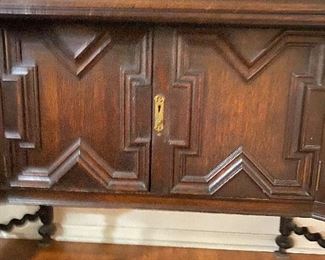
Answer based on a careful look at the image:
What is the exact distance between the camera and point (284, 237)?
1.57 metres

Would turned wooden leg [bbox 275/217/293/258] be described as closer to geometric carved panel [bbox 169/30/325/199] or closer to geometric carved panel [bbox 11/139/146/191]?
geometric carved panel [bbox 169/30/325/199]

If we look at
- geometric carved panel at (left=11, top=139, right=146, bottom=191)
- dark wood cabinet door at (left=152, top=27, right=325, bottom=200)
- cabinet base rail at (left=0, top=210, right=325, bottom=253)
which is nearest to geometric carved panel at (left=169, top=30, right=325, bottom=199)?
dark wood cabinet door at (left=152, top=27, right=325, bottom=200)

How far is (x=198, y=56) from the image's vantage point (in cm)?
110

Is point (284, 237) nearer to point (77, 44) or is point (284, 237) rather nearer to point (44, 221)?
point (44, 221)

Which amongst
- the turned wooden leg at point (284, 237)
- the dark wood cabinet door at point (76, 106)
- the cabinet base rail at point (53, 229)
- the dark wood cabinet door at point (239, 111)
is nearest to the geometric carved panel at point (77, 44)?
the dark wood cabinet door at point (76, 106)

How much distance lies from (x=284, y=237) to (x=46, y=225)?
655mm

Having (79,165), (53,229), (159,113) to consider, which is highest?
(159,113)

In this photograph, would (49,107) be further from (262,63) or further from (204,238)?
(204,238)

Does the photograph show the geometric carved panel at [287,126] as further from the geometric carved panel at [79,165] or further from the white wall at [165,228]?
the white wall at [165,228]

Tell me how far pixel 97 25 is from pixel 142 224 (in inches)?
28.7

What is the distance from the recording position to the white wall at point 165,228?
1.62 m

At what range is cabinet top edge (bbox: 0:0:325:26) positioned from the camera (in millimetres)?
1003

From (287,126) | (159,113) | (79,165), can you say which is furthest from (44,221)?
(287,126)

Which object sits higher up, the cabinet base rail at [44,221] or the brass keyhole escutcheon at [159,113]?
the brass keyhole escutcheon at [159,113]
